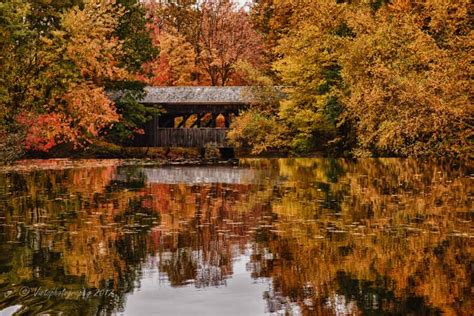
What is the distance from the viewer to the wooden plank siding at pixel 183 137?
45625 mm

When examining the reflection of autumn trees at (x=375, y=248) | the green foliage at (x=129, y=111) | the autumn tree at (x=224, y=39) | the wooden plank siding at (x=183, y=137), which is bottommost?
the reflection of autumn trees at (x=375, y=248)

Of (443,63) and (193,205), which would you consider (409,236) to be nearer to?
(193,205)

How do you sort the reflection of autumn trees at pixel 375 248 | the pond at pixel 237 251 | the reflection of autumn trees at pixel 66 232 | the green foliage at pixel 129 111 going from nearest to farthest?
the pond at pixel 237 251 < the reflection of autumn trees at pixel 375 248 < the reflection of autumn trees at pixel 66 232 < the green foliage at pixel 129 111

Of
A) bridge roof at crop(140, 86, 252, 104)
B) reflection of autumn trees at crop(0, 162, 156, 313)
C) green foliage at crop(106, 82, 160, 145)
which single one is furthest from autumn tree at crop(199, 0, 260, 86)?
reflection of autumn trees at crop(0, 162, 156, 313)

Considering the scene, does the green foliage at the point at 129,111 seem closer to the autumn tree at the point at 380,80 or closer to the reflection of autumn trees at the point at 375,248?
the autumn tree at the point at 380,80

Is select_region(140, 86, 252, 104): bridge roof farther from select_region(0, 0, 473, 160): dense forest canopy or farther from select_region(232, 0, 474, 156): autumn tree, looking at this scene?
select_region(232, 0, 474, 156): autumn tree

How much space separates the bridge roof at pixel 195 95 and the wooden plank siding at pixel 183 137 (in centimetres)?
186

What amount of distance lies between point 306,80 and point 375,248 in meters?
29.0

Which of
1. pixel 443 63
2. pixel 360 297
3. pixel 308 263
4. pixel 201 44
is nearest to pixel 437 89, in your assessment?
pixel 443 63

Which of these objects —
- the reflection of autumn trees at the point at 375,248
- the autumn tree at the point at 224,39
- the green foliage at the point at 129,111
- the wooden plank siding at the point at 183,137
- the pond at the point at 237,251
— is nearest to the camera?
the pond at the point at 237,251

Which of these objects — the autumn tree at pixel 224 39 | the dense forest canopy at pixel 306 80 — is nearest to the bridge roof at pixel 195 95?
the dense forest canopy at pixel 306 80

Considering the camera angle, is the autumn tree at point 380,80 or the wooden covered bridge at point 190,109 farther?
the wooden covered bridge at point 190,109

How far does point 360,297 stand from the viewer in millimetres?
7516

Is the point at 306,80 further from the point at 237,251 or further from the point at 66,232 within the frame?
the point at 237,251
